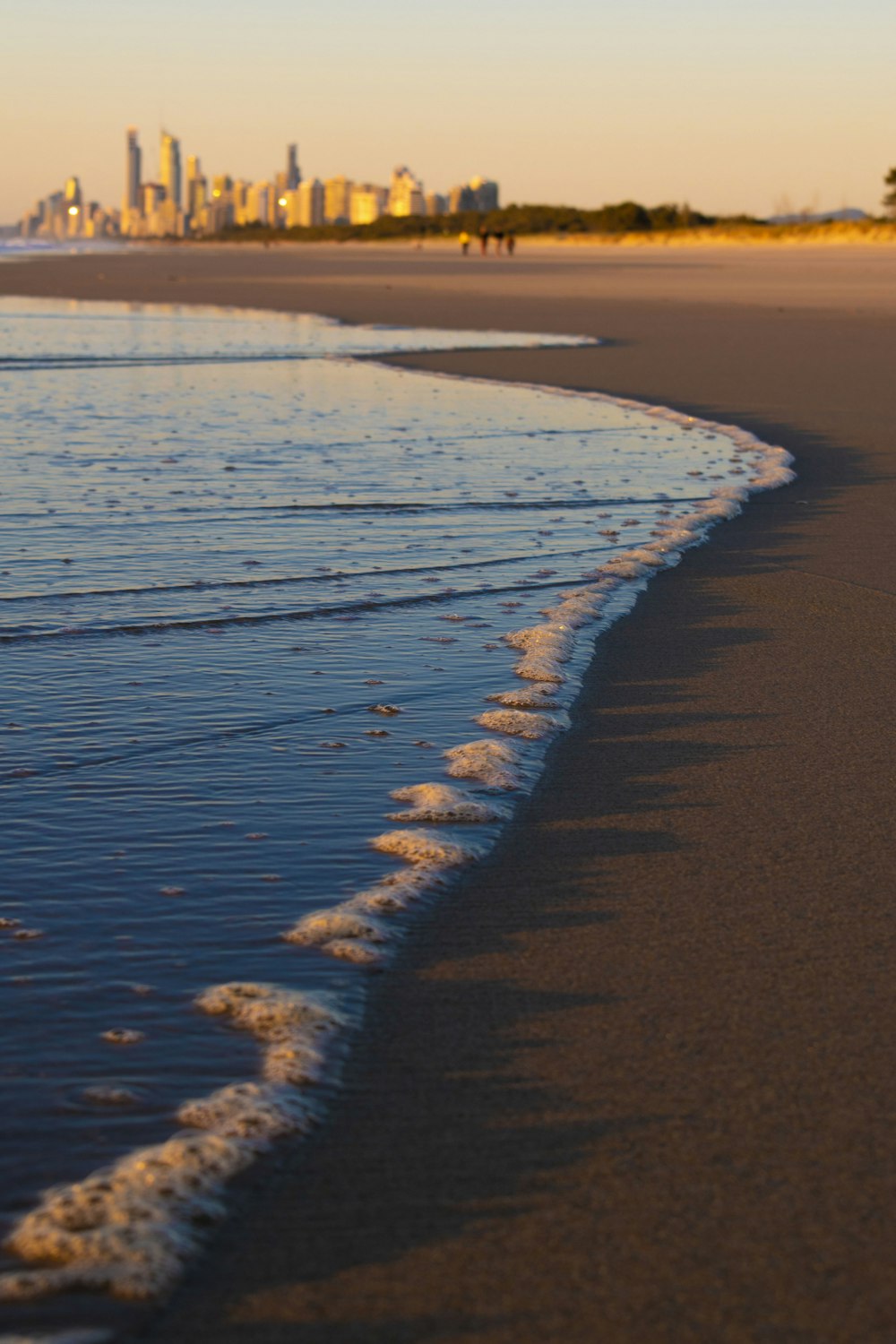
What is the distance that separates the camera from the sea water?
2.39 meters

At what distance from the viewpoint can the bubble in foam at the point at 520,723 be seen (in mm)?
4402

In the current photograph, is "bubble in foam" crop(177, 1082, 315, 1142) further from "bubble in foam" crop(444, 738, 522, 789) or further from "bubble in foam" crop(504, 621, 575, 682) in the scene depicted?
"bubble in foam" crop(504, 621, 575, 682)

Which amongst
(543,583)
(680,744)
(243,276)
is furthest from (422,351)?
(243,276)

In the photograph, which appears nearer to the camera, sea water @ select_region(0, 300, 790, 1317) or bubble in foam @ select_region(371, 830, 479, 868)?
sea water @ select_region(0, 300, 790, 1317)

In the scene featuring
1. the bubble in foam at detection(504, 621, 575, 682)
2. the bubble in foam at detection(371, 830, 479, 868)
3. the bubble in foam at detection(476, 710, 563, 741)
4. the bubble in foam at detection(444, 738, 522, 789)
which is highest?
the bubble in foam at detection(504, 621, 575, 682)

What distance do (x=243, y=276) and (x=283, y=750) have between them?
1613 inches

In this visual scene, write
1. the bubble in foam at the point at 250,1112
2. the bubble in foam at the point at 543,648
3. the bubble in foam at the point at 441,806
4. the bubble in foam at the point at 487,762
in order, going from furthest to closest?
the bubble in foam at the point at 543,648
the bubble in foam at the point at 487,762
the bubble in foam at the point at 441,806
the bubble in foam at the point at 250,1112

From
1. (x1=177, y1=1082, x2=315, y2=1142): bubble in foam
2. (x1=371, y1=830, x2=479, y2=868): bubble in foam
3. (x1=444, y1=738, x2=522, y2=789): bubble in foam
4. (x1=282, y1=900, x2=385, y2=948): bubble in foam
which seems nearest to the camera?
(x1=177, y1=1082, x2=315, y2=1142): bubble in foam

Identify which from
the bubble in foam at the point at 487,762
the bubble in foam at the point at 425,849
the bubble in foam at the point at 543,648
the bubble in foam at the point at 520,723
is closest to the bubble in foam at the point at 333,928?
the bubble in foam at the point at 425,849

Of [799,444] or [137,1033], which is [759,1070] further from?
[799,444]

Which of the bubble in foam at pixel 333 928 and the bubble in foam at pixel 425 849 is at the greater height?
the bubble in foam at pixel 425 849

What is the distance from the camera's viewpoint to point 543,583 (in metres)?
6.29

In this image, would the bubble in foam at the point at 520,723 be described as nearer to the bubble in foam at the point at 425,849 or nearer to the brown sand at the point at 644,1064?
the brown sand at the point at 644,1064

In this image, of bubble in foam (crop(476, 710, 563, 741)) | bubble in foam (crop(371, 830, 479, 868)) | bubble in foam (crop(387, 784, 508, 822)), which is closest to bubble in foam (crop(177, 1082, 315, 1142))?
bubble in foam (crop(371, 830, 479, 868))
